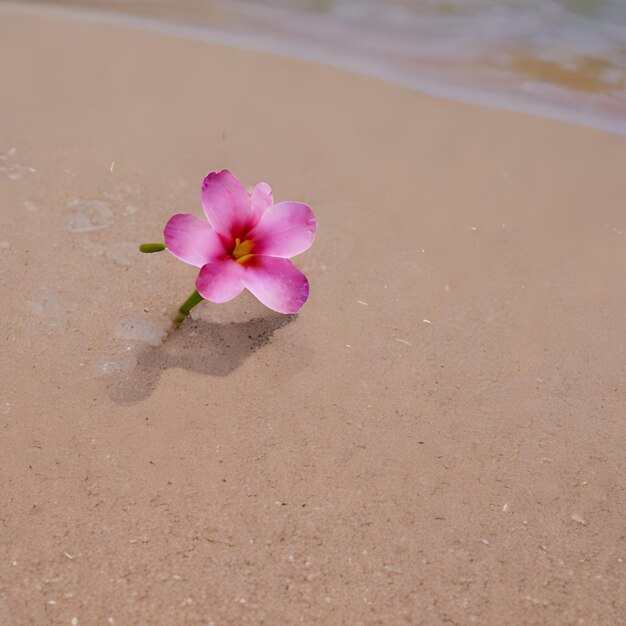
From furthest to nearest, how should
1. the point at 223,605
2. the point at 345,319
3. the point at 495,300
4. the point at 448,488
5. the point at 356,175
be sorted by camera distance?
the point at 356,175
the point at 495,300
the point at 345,319
the point at 448,488
the point at 223,605

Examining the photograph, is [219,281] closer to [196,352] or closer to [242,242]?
[242,242]

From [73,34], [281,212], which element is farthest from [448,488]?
[73,34]

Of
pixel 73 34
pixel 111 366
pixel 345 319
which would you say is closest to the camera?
pixel 111 366

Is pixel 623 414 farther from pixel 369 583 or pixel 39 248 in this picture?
pixel 39 248

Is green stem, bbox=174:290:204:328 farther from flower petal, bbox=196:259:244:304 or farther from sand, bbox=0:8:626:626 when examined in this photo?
flower petal, bbox=196:259:244:304

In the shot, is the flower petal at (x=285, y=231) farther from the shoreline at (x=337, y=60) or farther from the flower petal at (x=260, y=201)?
the shoreline at (x=337, y=60)

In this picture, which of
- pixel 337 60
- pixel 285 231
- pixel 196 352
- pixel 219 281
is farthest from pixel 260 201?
pixel 337 60

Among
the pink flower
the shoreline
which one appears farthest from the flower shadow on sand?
the shoreline
